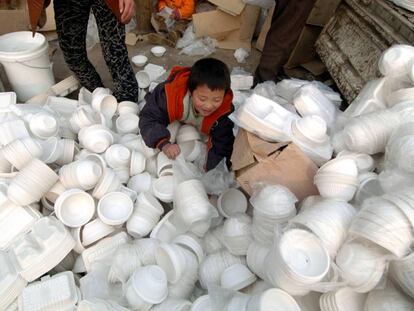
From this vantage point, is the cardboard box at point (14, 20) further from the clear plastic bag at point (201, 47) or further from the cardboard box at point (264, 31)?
the cardboard box at point (264, 31)

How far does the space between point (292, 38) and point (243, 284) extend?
6.80ft

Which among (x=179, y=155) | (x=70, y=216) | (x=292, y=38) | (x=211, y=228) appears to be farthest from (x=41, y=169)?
(x=292, y=38)

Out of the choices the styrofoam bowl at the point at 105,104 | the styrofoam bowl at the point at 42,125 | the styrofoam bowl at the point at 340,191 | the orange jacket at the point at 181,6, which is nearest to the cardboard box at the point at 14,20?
the styrofoam bowl at the point at 105,104

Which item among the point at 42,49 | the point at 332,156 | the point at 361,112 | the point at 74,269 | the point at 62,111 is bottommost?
the point at 74,269

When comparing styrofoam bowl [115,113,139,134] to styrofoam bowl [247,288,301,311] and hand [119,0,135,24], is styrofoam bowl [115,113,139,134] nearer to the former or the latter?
hand [119,0,135,24]

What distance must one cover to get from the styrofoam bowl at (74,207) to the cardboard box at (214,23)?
269cm

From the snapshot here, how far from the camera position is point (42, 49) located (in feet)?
7.77

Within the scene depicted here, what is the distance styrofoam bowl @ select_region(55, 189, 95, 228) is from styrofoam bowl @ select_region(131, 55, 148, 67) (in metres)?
2.01

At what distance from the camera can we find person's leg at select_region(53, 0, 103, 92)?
6.82ft

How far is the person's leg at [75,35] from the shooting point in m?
2.08

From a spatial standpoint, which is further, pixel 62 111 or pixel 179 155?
pixel 62 111

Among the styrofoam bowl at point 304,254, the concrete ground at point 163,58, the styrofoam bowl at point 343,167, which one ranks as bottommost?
the concrete ground at point 163,58

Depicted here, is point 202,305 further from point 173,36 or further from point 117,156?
point 173,36

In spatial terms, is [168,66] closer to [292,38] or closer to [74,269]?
[292,38]
